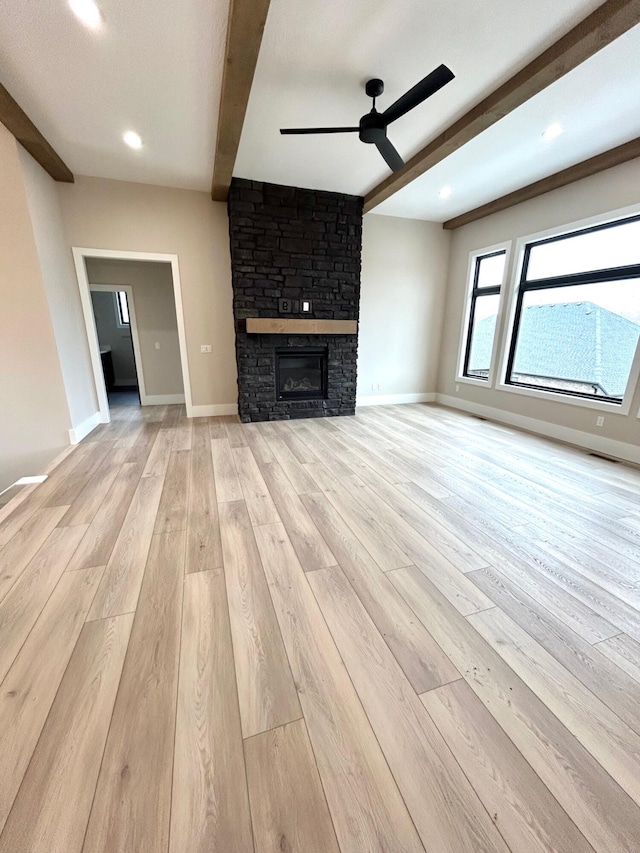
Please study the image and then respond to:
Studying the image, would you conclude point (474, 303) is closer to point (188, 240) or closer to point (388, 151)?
point (388, 151)

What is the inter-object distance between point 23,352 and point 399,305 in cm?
498

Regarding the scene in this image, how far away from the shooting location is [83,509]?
2371 millimetres

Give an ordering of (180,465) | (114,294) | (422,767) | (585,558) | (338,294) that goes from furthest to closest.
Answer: (114,294)
(338,294)
(180,465)
(585,558)
(422,767)

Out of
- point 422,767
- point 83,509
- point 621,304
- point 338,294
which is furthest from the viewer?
point 338,294

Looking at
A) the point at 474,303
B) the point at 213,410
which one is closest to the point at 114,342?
the point at 213,410

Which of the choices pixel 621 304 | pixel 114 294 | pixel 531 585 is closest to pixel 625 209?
pixel 621 304

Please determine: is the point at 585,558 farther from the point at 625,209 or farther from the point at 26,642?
the point at 625,209

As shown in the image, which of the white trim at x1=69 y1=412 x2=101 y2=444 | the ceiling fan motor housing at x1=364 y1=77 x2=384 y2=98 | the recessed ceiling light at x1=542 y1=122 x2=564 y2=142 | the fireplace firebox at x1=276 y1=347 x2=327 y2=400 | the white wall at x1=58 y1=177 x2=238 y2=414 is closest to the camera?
the ceiling fan motor housing at x1=364 y1=77 x2=384 y2=98

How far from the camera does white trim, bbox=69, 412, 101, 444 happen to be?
12.1 feet

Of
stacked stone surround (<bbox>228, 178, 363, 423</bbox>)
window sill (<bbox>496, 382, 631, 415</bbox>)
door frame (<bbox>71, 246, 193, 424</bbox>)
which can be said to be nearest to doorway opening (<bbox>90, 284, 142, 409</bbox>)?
door frame (<bbox>71, 246, 193, 424</bbox>)

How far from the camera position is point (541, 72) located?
2.17 m

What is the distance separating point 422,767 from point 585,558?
1570 mm

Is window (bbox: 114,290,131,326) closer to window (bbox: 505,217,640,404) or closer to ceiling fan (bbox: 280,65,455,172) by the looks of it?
ceiling fan (bbox: 280,65,455,172)

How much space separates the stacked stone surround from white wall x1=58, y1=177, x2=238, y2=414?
368 millimetres
